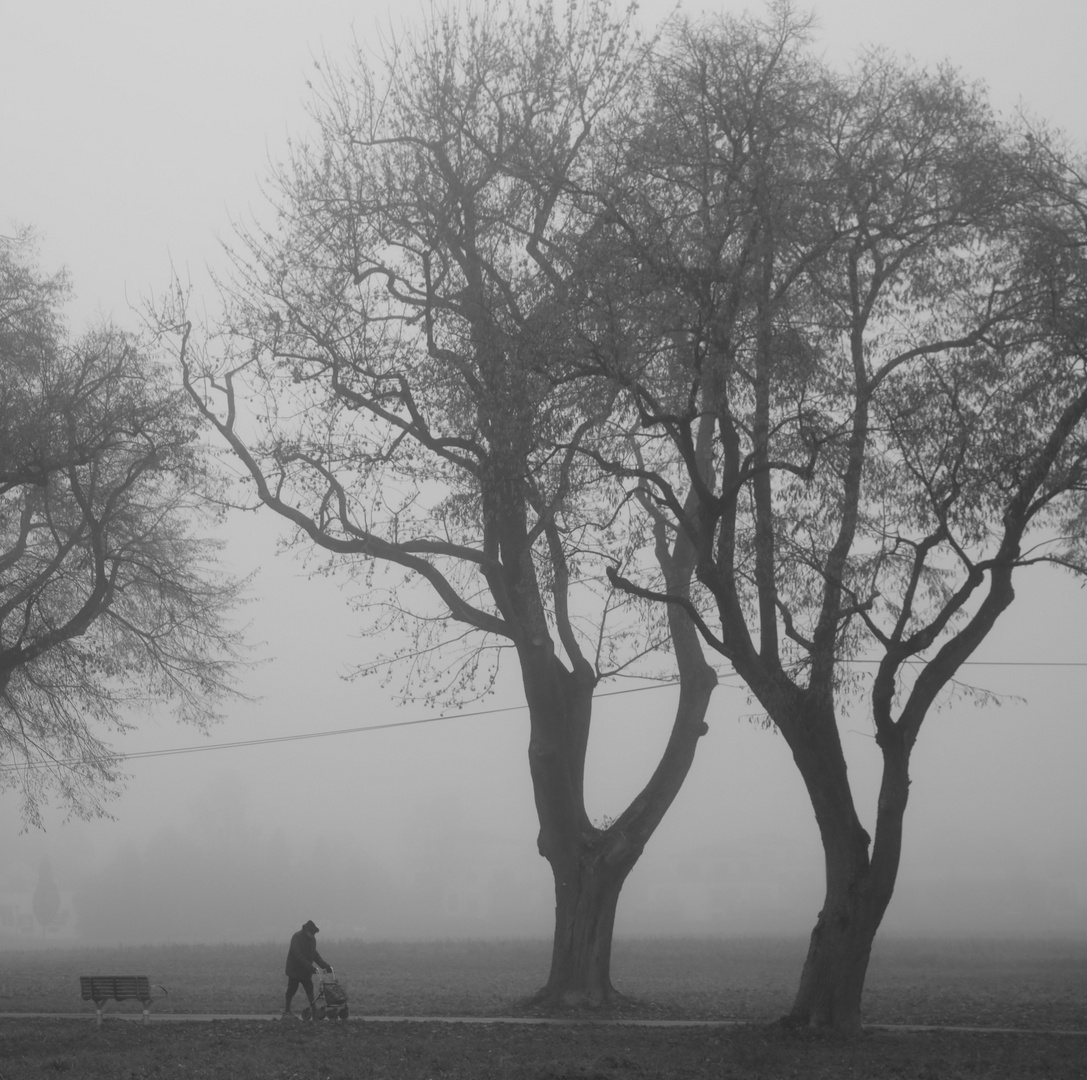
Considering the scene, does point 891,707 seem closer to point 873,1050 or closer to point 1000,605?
point 1000,605

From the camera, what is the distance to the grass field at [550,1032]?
516 inches

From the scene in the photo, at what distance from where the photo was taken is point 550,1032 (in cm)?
1656

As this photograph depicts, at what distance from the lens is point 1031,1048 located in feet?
47.3

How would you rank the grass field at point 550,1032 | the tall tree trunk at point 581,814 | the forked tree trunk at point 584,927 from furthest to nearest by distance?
the tall tree trunk at point 581,814 → the forked tree trunk at point 584,927 → the grass field at point 550,1032

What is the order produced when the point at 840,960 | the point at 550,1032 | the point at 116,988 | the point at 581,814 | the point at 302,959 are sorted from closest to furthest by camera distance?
the point at 840,960
the point at 550,1032
the point at 116,988
the point at 302,959
the point at 581,814

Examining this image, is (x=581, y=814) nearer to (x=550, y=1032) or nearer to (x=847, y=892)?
(x=550, y=1032)

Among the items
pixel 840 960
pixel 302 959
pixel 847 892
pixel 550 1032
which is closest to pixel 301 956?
pixel 302 959

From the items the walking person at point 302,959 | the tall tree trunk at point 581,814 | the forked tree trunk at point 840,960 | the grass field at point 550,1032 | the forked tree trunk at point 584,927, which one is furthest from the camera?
the tall tree trunk at point 581,814

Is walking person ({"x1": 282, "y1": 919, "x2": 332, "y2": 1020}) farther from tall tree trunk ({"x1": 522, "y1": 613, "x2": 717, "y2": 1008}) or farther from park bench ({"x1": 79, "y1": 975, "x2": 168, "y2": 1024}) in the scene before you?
tall tree trunk ({"x1": 522, "y1": 613, "x2": 717, "y2": 1008})

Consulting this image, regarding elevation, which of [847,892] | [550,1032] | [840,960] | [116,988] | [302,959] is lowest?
[550,1032]

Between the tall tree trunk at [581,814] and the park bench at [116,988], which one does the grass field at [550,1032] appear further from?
the tall tree trunk at [581,814]

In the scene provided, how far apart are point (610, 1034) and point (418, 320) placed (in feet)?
36.3

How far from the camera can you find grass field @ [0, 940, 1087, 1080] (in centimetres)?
1311

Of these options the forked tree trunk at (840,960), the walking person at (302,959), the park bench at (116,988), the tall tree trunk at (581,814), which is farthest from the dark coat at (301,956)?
the forked tree trunk at (840,960)
